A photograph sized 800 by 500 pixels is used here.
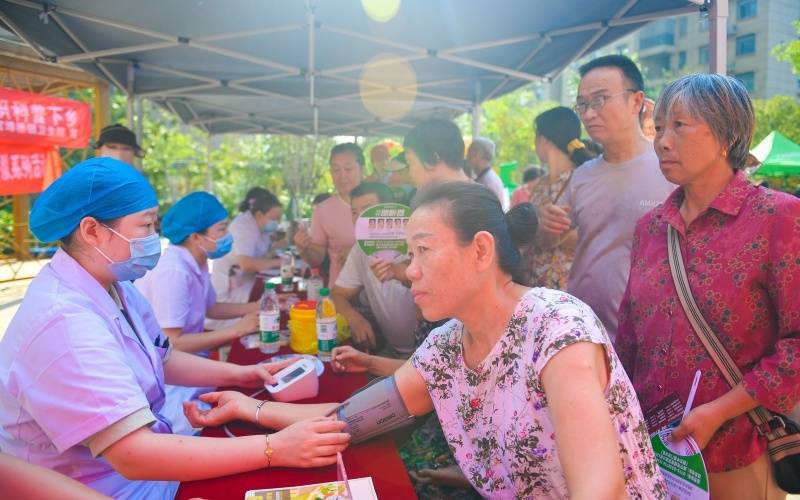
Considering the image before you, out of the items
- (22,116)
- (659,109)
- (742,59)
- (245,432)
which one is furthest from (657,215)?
(742,59)

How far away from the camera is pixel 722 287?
5.15 ft

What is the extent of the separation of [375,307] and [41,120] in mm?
8248

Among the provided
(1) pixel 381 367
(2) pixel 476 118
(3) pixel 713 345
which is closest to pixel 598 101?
(3) pixel 713 345

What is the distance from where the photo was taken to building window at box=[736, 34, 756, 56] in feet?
103

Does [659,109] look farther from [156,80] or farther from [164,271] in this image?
[156,80]

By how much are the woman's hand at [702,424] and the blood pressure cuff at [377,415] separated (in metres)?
0.81

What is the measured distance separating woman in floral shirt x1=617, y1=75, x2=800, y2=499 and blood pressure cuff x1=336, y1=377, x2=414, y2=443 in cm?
81

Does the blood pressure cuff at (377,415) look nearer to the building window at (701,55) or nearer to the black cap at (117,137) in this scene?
the black cap at (117,137)

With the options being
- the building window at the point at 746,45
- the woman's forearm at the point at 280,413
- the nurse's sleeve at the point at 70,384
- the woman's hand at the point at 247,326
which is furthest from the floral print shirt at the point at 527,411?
the building window at the point at 746,45

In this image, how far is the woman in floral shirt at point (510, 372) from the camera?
3.94 feet

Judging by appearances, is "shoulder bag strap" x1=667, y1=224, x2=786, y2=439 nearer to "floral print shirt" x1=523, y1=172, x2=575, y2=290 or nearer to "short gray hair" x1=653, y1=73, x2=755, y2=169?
"short gray hair" x1=653, y1=73, x2=755, y2=169

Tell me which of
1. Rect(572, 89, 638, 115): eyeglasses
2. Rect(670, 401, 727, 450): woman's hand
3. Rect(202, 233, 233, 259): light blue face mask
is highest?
Rect(572, 89, 638, 115): eyeglasses

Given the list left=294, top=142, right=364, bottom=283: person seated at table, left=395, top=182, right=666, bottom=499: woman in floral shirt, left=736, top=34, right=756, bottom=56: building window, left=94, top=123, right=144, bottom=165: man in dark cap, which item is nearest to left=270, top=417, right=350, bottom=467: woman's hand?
left=395, top=182, right=666, bottom=499: woman in floral shirt

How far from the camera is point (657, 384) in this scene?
1.71m
